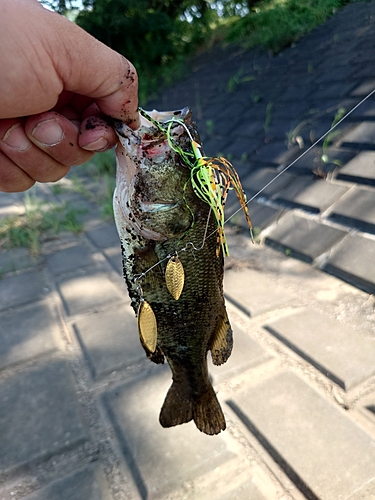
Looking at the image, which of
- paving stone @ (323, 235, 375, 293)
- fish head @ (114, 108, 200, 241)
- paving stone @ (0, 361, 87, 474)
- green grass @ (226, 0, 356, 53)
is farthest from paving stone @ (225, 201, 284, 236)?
green grass @ (226, 0, 356, 53)

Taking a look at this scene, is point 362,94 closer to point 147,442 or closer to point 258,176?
point 258,176

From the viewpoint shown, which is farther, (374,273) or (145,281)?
(374,273)

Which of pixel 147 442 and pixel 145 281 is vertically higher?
pixel 145 281

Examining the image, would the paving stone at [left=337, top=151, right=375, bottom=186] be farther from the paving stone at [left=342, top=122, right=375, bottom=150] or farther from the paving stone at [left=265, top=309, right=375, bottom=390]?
the paving stone at [left=265, top=309, right=375, bottom=390]

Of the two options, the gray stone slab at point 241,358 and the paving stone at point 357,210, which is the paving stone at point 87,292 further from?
the paving stone at point 357,210

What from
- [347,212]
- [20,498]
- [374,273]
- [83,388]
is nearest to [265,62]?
[347,212]

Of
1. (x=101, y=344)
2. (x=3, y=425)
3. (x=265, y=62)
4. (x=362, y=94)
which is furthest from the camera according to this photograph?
(x=265, y=62)

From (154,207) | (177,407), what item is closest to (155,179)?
(154,207)
